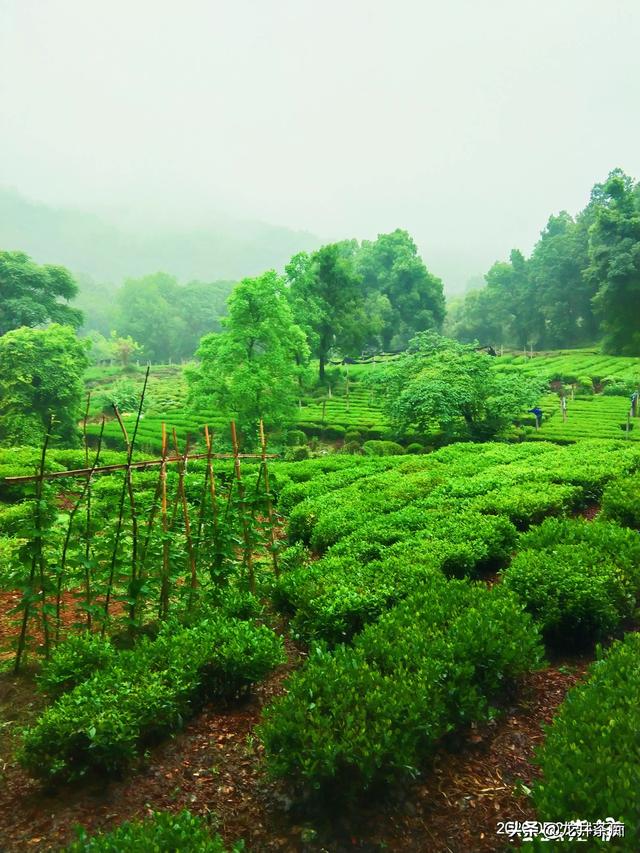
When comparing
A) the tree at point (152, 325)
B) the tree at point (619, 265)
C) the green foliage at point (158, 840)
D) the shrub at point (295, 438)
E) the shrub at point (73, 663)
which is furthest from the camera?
the tree at point (152, 325)

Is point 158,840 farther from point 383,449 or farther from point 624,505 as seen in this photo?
point 383,449

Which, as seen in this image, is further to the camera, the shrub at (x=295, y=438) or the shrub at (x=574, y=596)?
the shrub at (x=295, y=438)

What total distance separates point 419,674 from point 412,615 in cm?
113

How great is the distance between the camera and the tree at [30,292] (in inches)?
→ 1439

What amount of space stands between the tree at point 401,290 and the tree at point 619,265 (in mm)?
16294

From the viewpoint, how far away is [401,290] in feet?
177

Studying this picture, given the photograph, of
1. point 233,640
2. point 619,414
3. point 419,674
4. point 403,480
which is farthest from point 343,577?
point 619,414

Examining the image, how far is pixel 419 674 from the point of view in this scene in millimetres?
4062

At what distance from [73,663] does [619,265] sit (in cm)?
4367

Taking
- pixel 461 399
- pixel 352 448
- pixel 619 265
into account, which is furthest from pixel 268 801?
pixel 619 265

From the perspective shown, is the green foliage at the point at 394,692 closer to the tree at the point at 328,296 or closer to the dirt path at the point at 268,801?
the dirt path at the point at 268,801

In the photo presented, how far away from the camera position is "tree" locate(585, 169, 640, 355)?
123 ft

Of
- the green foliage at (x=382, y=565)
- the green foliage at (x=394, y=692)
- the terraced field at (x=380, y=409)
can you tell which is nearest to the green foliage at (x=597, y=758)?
the green foliage at (x=394, y=692)

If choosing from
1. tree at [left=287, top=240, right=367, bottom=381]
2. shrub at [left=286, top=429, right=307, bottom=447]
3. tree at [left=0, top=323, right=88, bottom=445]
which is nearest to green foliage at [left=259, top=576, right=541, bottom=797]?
shrub at [left=286, top=429, right=307, bottom=447]
